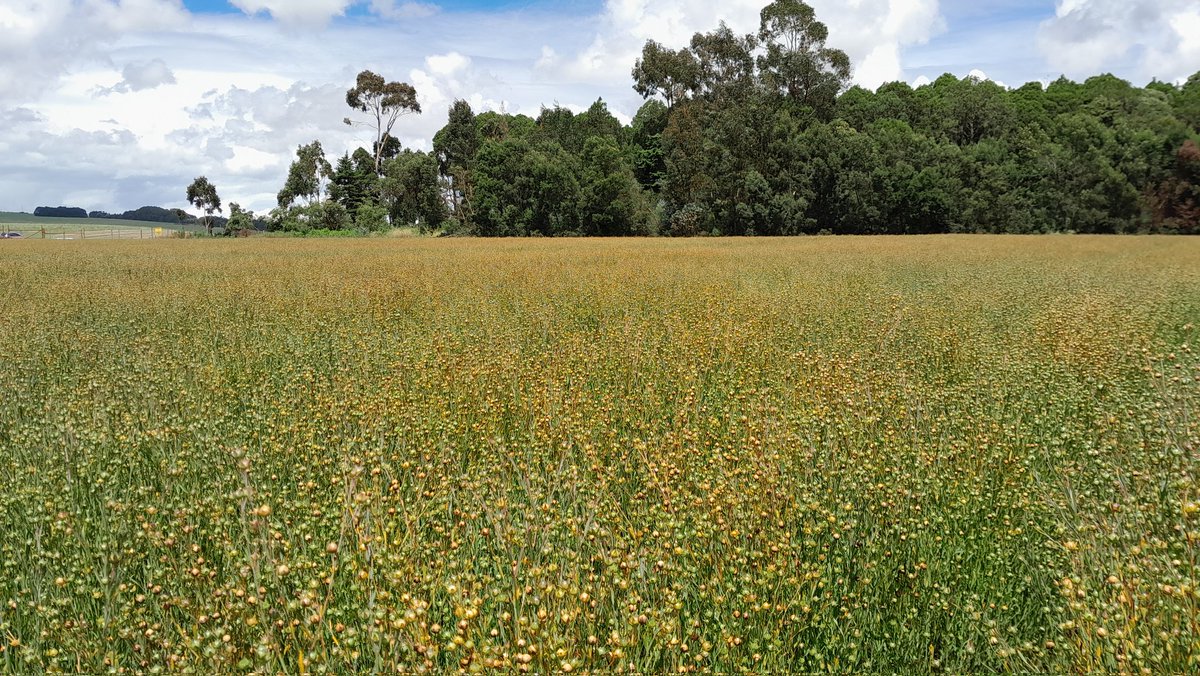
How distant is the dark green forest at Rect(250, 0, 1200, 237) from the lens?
4588 centimetres

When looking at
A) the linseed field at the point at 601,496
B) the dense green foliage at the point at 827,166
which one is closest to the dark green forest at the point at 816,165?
the dense green foliage at the point at 827,166

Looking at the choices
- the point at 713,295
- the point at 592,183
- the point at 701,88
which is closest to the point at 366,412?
the point at 713,295

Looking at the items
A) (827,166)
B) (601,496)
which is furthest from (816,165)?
(601,496)

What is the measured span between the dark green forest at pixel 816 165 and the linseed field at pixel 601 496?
128 ft

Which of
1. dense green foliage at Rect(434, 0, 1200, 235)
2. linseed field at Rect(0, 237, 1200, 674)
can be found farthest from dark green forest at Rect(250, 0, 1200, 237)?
linseed field at Rect(0, 237, 1200, 674)

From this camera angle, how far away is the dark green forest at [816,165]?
45.9m

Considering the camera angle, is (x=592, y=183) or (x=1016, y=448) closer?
(x=1016, y=448)

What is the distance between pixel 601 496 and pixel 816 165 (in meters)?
45.3

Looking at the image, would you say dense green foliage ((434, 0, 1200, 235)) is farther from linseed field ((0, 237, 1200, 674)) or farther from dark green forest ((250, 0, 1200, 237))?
linseed field ((0, 237, 1200, 674))

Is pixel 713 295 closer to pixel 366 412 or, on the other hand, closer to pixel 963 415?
pixel 963 415

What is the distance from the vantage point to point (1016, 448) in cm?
467

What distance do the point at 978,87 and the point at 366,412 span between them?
218 feet

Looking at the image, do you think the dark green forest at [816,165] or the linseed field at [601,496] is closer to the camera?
the linseed field at [601,496]

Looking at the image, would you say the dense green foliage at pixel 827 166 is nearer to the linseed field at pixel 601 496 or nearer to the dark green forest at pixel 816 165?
the dark green forest at pixel 816 165
